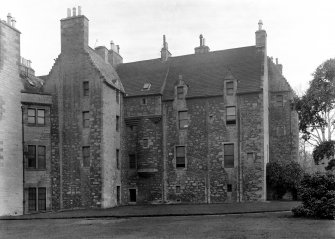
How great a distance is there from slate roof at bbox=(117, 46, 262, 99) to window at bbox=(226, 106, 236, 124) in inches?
62.8

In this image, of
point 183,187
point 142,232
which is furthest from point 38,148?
point 142,232

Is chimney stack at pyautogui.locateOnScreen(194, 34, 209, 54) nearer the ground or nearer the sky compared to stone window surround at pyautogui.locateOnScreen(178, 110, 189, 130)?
nearer the sky

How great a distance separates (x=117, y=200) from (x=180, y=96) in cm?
1063

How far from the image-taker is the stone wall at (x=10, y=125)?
3353 cm

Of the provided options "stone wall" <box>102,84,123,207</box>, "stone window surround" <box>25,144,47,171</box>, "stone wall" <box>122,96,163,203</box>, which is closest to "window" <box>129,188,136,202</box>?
"stone wall" <box>122,96,163,203</box>

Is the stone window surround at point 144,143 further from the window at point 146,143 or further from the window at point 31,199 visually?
the window at point 31,199

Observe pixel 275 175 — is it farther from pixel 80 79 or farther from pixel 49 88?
pixel 49 88

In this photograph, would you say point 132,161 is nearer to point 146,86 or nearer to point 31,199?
point 146,86

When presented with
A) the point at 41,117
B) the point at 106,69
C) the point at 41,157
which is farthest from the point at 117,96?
the point at 41,157

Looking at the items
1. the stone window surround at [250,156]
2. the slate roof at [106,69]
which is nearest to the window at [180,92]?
the slate roof at [106,69]

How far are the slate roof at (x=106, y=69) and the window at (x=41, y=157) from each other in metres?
7.90

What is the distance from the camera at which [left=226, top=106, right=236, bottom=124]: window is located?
125 ft

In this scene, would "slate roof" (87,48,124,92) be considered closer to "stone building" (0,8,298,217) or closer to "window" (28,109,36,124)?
"stone building" (0,8,298,217)

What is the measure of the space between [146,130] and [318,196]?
1855cm
